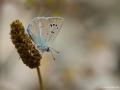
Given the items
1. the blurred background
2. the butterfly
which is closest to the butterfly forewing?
the butterfly

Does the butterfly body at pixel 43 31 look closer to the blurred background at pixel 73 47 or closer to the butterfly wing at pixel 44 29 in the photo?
the butterfly wing at pixel 44 29

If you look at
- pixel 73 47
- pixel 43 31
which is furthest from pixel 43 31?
pixel 73 47

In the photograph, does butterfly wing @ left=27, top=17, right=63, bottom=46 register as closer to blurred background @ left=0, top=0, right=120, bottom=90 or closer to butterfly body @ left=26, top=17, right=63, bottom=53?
butterfly body @ left=26, top=17, right=63, bottom=53

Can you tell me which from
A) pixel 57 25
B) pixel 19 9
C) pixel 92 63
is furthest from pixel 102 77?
Answer: pixel 57 25

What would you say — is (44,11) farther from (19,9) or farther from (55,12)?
(19,9)

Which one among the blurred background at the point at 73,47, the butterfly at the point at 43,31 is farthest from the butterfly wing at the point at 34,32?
the blurred background at the point at 73,47

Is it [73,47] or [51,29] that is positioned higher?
[73,47]

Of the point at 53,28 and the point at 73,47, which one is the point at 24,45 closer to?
the point at 53,28
